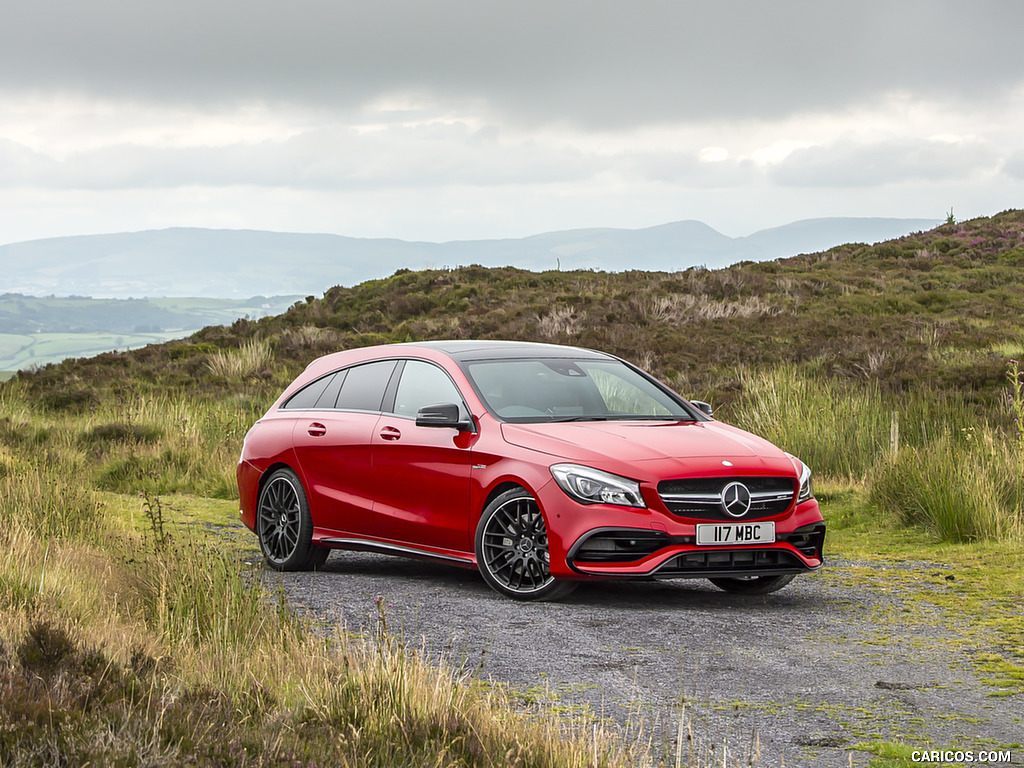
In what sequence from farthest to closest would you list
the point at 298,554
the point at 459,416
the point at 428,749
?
the point at 298,554 < the point at 459,416 < the point at 428,749

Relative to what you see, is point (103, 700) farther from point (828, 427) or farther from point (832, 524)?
point (828, 427)

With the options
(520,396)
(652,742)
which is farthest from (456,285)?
(652,742)

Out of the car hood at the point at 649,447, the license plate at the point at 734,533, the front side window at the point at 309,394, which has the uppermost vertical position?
the front side window at the point at 309,394

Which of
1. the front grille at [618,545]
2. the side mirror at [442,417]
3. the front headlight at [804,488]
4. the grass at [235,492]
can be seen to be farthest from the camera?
the side mirror at [442,417]

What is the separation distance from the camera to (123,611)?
7027mm

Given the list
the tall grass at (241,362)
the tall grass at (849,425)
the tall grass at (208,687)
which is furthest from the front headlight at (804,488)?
the tall grass at (241,362)

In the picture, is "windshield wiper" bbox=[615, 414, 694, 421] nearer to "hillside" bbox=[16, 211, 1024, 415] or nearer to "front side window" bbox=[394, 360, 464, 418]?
"front side window" bbox=[394, 360, 464, 418]

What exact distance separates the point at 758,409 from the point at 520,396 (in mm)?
9701

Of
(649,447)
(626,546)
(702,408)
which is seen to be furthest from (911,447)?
(626,546)

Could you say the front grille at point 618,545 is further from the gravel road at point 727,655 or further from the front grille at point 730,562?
the gravel road at point 727,655

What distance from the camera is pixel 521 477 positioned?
797cm

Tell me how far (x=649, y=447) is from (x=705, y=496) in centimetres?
48

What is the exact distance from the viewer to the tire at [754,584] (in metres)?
8.72

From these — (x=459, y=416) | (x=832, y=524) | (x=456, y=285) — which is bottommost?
(x=832, y=524)
